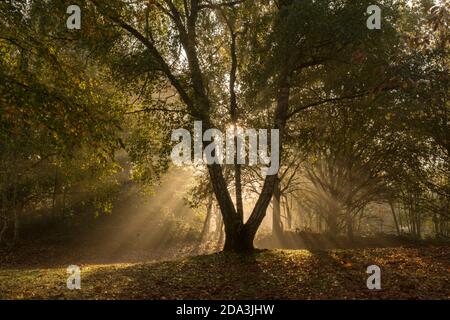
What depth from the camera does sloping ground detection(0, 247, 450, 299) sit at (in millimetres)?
9562

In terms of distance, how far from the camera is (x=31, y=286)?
10508mm

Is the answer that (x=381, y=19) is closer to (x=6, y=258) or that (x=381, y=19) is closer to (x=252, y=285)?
(x=252, y=285)

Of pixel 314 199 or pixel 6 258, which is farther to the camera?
pixel 314 199

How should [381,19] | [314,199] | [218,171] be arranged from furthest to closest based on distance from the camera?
[314,199] → [218,171] → [381,19]

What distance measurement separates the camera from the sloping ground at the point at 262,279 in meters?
9.56

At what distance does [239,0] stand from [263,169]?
51.9 feet

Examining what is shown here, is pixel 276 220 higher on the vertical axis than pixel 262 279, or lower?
higher

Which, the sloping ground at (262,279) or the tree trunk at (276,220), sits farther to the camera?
the tree trunk at (276,220)

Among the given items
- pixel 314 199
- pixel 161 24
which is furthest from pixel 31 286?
pixel 314 199

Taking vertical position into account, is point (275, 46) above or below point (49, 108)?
above

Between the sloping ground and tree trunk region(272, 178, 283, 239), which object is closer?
the sloping ground

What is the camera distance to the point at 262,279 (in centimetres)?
1130

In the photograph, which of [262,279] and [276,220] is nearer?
[262,279]
